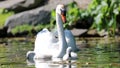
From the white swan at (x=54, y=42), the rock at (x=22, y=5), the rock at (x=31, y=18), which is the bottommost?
the white swan at (x=54, y=42)

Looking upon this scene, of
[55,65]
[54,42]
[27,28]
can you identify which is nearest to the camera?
[55,65]

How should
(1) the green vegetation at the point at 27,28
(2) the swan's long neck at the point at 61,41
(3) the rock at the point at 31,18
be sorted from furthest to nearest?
(3) the rock at the point at 31,18 < (1) the green vegetation at the point at 27,28 < (2) the swan's long neck at the point at 61,41

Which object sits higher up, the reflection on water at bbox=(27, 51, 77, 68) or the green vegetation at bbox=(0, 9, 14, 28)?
the green vegetation at bbox=(0, 9, 14, 28)

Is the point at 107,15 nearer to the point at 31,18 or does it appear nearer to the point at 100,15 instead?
the point at 100,15

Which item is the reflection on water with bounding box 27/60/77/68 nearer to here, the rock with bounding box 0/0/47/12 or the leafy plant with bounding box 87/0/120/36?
the leafy plant with bounding box 87/0/120/36

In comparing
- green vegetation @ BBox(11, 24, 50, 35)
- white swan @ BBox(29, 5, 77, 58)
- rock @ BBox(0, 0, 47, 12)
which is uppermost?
rock @ BBox(0, 0, 47, 12)

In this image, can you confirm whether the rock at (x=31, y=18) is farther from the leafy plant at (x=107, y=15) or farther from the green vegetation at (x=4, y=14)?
the leafy plant at (x=107, y=15)

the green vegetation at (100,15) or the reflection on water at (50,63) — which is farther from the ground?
the green vegetation at (100,15)

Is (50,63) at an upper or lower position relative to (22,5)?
lower

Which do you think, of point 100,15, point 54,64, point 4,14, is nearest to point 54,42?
point 54,64

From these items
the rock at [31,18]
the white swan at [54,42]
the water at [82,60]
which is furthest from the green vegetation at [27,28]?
the white swan at [54,42]

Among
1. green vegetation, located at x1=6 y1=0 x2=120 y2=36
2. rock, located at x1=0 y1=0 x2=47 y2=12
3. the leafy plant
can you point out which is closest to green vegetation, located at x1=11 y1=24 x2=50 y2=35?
green vegetation, located at x1=6 y1=0 x2=120 y2=36

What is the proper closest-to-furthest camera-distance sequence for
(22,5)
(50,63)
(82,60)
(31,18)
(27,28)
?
(50,63) → (82,60) → (27,28) → (31,18) → (22,5)

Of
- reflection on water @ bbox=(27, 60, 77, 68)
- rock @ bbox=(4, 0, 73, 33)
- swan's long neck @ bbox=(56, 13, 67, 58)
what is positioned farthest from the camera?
rock @ bbox=(4, 0, 73, 33)
